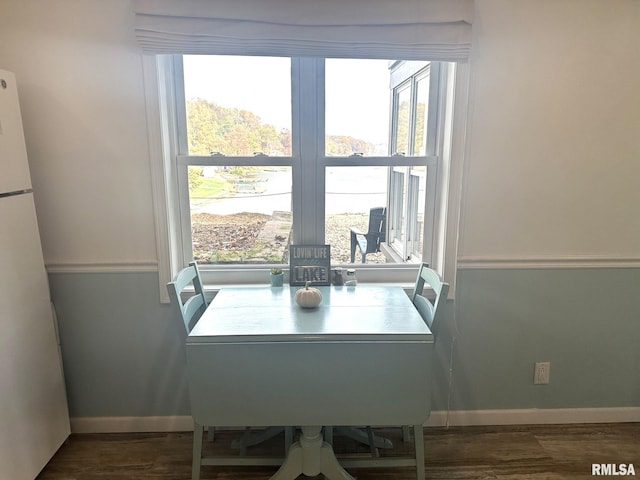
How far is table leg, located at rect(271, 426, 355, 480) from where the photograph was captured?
1.63 meters

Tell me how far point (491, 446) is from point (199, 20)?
7.87ft

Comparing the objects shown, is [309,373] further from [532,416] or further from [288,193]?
[532,416]

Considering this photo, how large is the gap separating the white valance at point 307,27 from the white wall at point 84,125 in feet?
0.69

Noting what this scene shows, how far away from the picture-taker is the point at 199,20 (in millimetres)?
1692

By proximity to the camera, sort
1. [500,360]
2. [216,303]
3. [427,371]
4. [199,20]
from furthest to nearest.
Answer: [500,360], [216,303], [199,20], [427,371]

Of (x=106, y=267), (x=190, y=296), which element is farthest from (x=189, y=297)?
(x=106, y=267)

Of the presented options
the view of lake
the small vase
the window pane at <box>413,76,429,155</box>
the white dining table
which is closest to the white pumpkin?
the white dining table

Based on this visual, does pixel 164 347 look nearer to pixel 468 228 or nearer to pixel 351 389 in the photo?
pixel 351 389

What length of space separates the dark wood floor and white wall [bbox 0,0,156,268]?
909mm

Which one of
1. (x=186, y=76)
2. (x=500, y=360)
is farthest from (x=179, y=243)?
(x=500, y=360)

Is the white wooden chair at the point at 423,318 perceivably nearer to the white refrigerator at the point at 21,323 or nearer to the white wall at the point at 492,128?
the white wall at the point at 492,128

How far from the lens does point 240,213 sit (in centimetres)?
213

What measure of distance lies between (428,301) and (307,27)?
1314 mm

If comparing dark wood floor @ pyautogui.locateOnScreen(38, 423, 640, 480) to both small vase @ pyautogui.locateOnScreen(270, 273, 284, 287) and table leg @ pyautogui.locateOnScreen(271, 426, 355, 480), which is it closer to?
table leg @ pyautogui.locateOnScreen(271, 426, 355, 480)
